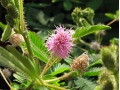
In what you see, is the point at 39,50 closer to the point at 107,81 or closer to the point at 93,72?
the point at 93,72

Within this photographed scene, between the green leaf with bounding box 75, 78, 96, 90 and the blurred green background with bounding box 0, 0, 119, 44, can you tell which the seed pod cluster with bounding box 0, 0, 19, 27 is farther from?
the blurred green background with bounding box 0, 0, 119, 44

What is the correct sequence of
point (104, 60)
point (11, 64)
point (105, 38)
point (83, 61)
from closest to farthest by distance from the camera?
1. point (104, 60)
2. point (11, 64)
3. point (83, 61)
4. point (105, 38)

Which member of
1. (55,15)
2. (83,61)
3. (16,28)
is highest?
(55,15)

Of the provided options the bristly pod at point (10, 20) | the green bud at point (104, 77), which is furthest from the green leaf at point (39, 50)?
the green bud at point (104, 77)

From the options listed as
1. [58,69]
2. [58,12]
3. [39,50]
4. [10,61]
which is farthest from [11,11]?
[58,12]

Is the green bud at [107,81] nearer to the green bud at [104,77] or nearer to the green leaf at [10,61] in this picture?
the green bud at [104,77]

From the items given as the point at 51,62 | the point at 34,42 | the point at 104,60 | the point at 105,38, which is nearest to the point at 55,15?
the point at 105,38

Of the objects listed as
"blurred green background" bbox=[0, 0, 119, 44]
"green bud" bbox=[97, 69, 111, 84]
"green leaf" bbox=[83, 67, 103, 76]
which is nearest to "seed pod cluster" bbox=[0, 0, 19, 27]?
"green bud" bbox=[97, 69, 111, 84]

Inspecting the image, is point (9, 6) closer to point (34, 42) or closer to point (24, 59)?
point (24, 59)
